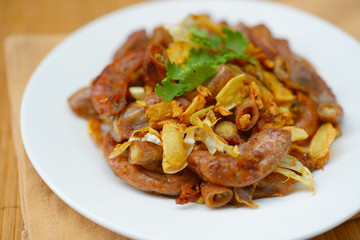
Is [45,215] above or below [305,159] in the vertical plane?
below

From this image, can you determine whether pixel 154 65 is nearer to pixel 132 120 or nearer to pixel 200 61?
pixel 200 61

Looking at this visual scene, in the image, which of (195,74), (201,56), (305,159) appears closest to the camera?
(305,159)

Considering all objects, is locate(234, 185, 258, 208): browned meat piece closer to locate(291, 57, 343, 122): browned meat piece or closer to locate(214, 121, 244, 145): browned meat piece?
locate(214, 121, 244, 145): browned meat piece

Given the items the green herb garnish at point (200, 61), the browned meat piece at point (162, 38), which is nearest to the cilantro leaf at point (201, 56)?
the green herb garnish at point (200, 61)

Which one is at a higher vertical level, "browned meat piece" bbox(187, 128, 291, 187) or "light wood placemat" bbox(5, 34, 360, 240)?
"browned meat piece" bbox(187, 128, 291, 187)

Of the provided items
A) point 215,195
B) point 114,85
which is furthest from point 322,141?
point 114,85

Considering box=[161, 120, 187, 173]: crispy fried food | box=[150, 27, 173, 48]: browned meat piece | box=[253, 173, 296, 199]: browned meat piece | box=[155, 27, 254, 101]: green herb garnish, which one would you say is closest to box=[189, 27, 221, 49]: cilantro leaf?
box=[155, 27, 254, 101]: green herb garnish

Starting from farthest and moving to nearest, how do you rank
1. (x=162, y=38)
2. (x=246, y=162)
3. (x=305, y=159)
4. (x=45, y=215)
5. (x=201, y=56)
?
(x=162, y=38), (x=201, y=56), (x=305, y=159), (x=45, y=215), (x=246, y=162)

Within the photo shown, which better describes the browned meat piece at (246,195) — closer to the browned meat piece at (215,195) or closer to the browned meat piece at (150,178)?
the browned meat piece at (215,195)
